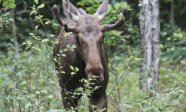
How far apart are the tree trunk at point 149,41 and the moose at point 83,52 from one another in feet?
4.18

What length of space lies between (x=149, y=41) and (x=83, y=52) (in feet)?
8.57

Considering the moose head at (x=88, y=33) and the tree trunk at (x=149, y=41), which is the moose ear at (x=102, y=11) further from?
the tree trunk at (x=149, y=41)

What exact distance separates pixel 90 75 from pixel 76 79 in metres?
1.51

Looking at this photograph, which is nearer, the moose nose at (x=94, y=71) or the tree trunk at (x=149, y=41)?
the moose nose at (x=94, y=71)

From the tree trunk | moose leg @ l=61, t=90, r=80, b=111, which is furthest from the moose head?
the tree trunk

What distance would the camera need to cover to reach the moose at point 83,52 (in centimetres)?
872

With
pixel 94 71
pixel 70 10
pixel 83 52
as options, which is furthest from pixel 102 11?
pixel 94 71

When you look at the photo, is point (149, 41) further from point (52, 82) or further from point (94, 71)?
point (94, 71)

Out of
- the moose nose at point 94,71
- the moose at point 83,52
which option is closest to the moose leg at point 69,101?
the moose at point 83,52

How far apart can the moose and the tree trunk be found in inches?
50.1

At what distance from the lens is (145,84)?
11.6 metres

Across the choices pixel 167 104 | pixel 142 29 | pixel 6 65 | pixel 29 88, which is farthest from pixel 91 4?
Result: pixel 6 65

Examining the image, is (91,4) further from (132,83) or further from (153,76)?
(132,83)

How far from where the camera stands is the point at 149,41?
11.4 meters
